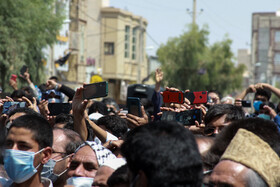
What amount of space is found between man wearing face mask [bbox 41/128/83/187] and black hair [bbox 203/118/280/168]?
1.52 m

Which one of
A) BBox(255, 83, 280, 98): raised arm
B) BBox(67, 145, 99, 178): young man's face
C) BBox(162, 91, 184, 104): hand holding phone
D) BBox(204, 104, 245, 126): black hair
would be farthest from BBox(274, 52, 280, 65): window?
BBox(67, 145, 99, 178): young man's face

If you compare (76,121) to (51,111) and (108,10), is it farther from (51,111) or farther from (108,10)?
(108,10)

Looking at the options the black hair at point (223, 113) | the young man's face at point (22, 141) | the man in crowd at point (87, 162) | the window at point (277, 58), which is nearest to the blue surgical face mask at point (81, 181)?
the man in crowd at point (87, 162)

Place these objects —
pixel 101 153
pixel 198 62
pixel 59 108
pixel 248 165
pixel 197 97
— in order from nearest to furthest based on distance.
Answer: pixel 248 165 < pixel 101 153 < pixel 197 97 < pixel 59 108 < pixel 198 62

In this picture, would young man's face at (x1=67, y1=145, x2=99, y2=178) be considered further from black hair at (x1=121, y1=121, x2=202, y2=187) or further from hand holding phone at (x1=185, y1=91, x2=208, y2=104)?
hand holding phone at (x1=185, y1=91, x2=208, y2=104)

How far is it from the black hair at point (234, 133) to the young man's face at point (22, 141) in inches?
49.6

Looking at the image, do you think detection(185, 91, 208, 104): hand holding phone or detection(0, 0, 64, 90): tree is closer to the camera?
detection(185, 91, 208, 104): hand holding phone

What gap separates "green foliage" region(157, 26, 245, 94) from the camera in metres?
42.6

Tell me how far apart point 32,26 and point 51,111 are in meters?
14.1

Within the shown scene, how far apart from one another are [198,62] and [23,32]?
25.6m

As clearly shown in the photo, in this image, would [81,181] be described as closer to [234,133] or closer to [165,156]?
[234,133]

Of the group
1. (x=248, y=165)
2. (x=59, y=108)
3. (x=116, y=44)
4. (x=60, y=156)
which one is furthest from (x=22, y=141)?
(x=116, y=44)

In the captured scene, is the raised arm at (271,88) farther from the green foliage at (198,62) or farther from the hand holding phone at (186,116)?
the green foliage at (198,62)

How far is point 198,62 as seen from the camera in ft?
143
